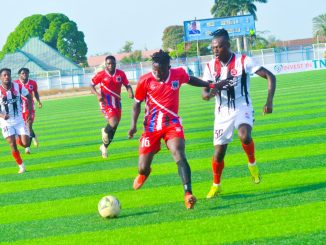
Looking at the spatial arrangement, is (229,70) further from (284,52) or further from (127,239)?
(284,52)

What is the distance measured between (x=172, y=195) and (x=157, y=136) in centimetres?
107

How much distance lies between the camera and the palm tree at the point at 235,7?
92688 mm

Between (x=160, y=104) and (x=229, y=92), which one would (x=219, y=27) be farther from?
(x=160, y=104)

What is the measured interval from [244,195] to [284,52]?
5432 cm

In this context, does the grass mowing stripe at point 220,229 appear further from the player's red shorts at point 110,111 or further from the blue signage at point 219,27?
the blue signage at point 219,27

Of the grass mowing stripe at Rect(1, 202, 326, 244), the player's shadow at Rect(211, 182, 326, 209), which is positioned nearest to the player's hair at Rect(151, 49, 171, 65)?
the player's shadow at Rect(211, 182, 326, 209)

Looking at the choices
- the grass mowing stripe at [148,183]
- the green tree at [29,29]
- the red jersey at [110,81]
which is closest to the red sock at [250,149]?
the grass mowing stripe at [148,183]

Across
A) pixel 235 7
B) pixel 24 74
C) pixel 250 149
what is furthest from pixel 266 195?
pixel 235 7

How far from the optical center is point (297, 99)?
1101 inches

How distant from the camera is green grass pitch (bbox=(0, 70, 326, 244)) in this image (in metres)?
8.21

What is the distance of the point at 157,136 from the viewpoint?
10109 mm

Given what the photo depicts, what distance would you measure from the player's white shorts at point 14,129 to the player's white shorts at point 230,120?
6702 millimetres

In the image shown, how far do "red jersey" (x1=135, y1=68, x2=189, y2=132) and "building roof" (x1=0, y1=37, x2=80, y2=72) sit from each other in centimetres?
7446

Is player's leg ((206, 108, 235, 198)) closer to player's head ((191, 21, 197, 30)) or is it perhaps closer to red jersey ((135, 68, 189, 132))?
red jersey ((135, 68, 189, 132))
